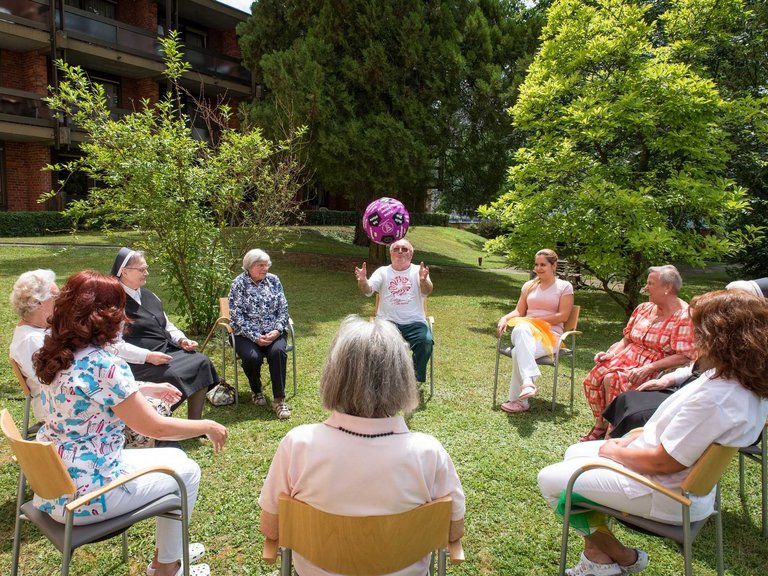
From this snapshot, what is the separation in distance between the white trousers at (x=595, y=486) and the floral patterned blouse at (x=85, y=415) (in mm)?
1938

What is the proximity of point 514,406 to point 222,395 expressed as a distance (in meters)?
2.78

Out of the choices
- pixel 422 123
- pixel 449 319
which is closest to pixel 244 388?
pixel 449 319

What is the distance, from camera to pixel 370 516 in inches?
62.1

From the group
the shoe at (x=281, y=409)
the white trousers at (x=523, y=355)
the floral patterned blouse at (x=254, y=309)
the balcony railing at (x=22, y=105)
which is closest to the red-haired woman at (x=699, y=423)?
the white trousers at (x=523, y=355)

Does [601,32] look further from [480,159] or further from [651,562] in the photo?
[651,562]

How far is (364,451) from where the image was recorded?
169cm

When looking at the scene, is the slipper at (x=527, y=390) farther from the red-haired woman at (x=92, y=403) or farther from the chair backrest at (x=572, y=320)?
the red-haired woman at (x=92, y=403)

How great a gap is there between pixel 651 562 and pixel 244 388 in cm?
387

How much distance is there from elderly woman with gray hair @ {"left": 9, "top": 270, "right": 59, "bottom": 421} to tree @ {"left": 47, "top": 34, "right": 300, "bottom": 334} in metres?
3.12

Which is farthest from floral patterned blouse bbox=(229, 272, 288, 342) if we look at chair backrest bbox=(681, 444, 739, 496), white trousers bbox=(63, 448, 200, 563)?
chair backrest bbox=(681, 444, 739, 496)

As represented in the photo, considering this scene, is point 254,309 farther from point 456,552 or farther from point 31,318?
point 456,552

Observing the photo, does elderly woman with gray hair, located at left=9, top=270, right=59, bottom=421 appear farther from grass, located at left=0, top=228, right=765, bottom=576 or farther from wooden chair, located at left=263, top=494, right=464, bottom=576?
wooden chair, located at left=263, top=494, right=464, bottom=576

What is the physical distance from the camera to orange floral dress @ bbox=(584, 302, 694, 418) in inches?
148

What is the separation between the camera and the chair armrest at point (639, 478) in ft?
6.59
